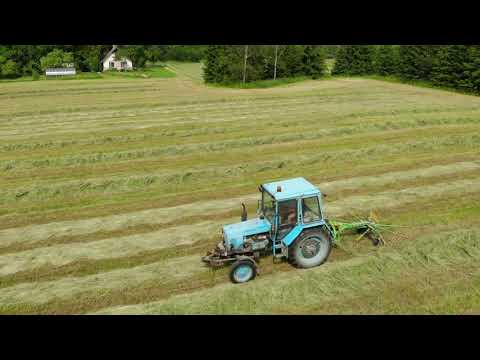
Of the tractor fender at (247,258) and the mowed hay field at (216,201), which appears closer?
the mowed hay field at (216,201)

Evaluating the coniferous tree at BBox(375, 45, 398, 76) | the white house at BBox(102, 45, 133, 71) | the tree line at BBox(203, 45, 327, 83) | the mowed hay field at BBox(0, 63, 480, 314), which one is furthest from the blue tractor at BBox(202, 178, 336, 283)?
the white house at BBox(102, 45, 133, 71)

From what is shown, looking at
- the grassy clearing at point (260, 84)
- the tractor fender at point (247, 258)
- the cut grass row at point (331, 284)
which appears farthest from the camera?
the grassy clearing at point (260, 84)

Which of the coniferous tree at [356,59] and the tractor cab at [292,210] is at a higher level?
the coniferous tree at [356,59]

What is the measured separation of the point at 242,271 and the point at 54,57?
7269 cm

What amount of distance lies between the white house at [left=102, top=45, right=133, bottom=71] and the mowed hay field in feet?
158

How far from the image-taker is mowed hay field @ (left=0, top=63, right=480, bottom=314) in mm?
8922

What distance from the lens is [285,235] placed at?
32.0ft

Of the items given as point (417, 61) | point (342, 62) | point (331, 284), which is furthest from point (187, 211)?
point (342, 62)

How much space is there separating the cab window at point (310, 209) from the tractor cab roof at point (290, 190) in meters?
0.21

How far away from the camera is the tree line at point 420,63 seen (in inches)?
1571

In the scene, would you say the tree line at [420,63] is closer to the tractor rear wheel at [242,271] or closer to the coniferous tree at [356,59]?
the coniferous tree at [356,59]

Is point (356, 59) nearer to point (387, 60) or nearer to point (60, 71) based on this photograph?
point (387, 60)

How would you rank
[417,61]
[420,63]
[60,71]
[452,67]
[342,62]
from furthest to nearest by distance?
[60,71] < [342,62] < [417,61] < [420,63] < [452,67]

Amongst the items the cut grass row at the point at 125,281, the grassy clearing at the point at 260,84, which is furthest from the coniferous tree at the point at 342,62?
the cut grass row at the point at 125,281
